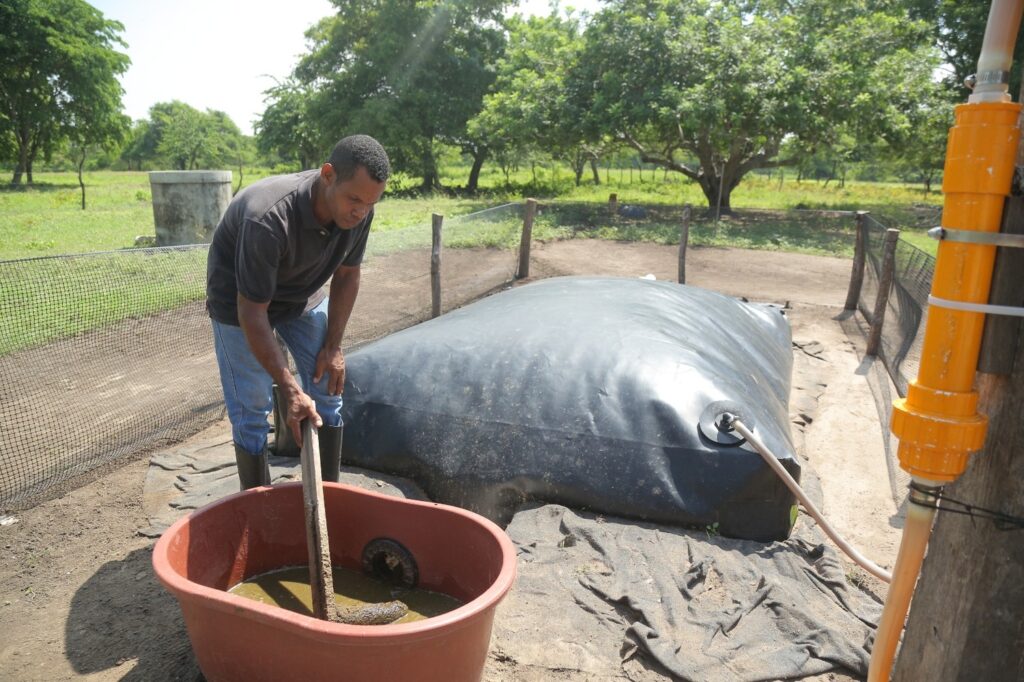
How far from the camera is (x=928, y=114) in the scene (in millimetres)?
14742

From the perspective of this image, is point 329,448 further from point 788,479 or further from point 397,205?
point 397,205

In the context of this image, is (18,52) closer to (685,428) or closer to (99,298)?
(99,298)

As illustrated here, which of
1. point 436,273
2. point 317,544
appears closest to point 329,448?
point 317,544

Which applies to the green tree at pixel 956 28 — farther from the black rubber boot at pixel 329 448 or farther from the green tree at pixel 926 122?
the black rubber boot at pixel 329 448

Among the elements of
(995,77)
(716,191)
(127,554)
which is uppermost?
(995,77)

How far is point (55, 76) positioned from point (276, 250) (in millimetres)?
30324

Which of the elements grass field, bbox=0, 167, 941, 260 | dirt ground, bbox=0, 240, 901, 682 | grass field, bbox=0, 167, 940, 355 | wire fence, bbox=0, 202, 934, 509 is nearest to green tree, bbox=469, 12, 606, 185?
grass field, bbox=0, 167, 940, 355

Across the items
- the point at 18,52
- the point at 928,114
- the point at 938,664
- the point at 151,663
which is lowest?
the point at 151,663

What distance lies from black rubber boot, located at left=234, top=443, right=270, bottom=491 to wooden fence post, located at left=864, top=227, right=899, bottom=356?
6.03 meters

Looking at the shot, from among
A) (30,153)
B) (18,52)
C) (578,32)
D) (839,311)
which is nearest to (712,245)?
(839,311)

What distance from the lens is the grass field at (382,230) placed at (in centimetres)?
624

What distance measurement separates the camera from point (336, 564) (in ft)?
8.38

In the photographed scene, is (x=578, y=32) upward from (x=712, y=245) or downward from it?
upward

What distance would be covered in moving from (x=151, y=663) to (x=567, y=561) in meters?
1.50
